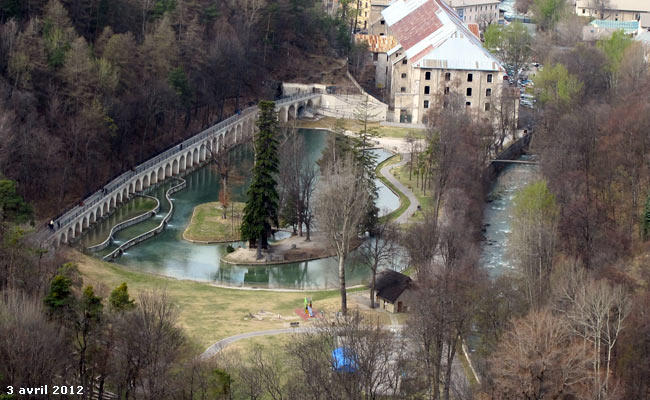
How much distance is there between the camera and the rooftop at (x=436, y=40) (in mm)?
94688

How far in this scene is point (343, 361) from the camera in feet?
→ 124

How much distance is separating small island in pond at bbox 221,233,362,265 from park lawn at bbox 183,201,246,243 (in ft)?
9.18

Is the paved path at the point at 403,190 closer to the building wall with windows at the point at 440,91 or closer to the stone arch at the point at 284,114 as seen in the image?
the building wall with windows at the point at 440,91

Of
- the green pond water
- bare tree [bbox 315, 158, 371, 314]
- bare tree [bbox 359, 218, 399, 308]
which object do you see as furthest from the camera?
the green pond water

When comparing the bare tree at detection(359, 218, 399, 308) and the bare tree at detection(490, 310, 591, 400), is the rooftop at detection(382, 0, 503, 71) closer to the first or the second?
the bare tree at detection(359, 218, 399, 308)

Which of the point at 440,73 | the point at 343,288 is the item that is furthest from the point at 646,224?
the point at 440,73

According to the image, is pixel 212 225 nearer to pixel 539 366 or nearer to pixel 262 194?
pixel 262 194

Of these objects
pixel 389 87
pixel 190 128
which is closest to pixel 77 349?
pixel 190 128

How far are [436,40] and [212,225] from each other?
129 feet

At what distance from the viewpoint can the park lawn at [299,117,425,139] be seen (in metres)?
92.6

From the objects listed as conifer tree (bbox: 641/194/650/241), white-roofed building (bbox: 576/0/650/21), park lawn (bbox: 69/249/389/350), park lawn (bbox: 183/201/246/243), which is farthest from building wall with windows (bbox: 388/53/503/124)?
white-roofed building (bbox: 576/0/650/21)

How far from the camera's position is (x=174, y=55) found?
88.9 metres

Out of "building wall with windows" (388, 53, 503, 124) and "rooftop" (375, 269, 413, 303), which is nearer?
"rooftop" (375, 269, 413, 303)

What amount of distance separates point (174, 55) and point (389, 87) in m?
26.8
